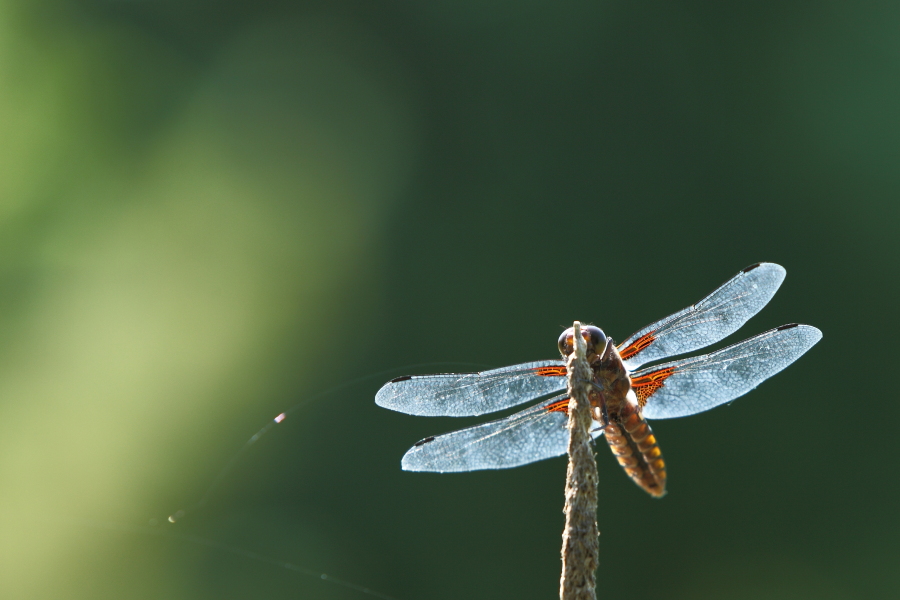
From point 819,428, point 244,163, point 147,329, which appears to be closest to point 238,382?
point 147,329

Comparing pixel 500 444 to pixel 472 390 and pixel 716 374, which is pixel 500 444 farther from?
pixel 716 374

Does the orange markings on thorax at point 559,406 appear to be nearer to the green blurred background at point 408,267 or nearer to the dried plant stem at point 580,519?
the dried plant stem at point 580,519

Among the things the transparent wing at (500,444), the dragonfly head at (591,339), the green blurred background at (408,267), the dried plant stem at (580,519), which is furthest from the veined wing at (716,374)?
the green blurred background at (408,267)

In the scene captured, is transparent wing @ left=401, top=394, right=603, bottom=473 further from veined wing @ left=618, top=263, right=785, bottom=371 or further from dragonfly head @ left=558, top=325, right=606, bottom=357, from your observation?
veined wing @ left=618, top=263, right=785, bottom=371

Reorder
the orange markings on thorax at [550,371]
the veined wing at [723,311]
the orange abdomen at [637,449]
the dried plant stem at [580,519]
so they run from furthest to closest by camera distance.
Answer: the veined wing at [723,311] < the orange markings on thorax at [550,371] < the orange abdomen at [637,449] < the dried plant stem at [580,519]

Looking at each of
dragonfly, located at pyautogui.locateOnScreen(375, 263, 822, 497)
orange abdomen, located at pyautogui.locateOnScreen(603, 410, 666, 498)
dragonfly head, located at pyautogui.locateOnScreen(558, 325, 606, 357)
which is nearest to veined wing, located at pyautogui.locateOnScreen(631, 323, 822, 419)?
dragonfly, located at pyautogui.locateOnScreen(375, 263, 822, 497)

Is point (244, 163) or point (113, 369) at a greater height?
point (244, 163)

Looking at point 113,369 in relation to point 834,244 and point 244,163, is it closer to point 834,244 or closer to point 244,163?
point 244,163

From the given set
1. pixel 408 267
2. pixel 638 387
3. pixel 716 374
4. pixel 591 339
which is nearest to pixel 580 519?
pixel 591 339
